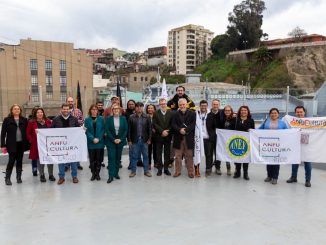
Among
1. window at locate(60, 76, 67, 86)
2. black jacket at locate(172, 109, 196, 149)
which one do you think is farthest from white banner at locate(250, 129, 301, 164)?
window at locate(60, 76, 67, 86)

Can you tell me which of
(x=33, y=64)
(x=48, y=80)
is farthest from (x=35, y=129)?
(x=48, y=80)

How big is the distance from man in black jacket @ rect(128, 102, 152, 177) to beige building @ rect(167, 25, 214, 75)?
288 feet

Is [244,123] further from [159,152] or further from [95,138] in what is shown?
[95,138]

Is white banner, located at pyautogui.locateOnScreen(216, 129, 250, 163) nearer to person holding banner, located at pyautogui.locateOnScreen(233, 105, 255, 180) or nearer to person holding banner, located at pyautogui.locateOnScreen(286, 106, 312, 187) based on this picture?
person holding banner, located at pyautogui.locateOnScreen(233, 105, 255, 180)

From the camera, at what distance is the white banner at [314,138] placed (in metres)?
5.49

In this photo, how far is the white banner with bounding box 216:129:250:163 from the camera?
5754mm

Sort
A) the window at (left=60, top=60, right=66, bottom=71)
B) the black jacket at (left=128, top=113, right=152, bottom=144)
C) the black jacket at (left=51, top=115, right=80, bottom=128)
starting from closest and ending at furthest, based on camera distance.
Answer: the black jacket at (left=51, top=115, right=80, bottom=128) → the black jacket at (left=128, top=113, right=152, bottom=144) → the window at (left=60, top=60, right=66, bottom=71)

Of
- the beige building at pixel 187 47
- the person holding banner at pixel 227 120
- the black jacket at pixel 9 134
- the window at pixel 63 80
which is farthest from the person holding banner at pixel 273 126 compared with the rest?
the beige building at pixel 187 47

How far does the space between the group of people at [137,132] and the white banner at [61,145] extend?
3.8 inches

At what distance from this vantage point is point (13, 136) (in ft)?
17.4

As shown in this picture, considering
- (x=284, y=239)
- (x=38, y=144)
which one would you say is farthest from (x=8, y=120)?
(x=284, y=239)

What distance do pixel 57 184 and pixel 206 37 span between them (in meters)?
104

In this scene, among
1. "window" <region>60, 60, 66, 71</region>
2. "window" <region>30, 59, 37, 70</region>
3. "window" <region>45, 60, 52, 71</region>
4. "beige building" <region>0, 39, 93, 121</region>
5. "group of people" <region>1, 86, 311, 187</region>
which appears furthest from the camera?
"window" <region>60, 60, 66, 71</region>

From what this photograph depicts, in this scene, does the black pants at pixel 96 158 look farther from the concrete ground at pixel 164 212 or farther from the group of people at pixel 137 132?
the concrete ground at pixel 164 212
